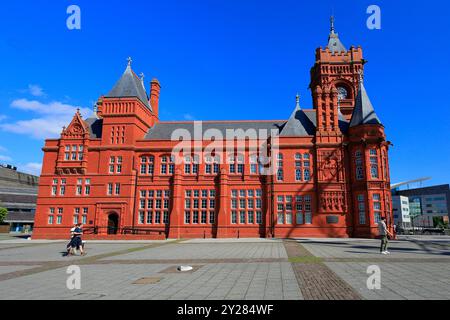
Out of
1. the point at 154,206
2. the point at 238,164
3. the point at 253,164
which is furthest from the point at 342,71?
the point at 154,206

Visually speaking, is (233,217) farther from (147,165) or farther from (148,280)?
(148,280)

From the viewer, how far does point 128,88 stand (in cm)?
4031

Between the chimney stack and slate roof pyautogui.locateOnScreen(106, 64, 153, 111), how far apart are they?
2.69m

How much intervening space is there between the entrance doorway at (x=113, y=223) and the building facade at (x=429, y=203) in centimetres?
11827

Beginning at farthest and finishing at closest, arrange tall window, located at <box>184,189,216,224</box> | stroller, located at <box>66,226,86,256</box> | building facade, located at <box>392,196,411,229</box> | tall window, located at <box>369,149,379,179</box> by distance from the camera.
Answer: building facade, located at <box>392,196,411,229</box>
tall window, located at <box>184,189,216,224</box>
tall window, located at <box>369,149,379,179</box>
stroller, located at <box>66,226,86,256</box>

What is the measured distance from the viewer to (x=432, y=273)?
10969mm

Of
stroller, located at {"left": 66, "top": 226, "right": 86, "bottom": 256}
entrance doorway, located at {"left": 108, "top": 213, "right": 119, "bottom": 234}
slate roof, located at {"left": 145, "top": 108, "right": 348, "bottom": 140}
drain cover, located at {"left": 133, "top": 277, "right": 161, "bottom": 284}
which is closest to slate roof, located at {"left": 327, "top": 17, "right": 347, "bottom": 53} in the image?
slate roof, located at {"left": 145, "top": 108, "right": 348, "bottom": 140}

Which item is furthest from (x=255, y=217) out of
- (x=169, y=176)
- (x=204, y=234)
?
(x=169, y=176)

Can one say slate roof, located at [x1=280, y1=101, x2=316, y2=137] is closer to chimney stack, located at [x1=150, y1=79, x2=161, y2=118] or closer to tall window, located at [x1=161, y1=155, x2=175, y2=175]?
tall window, located at [x1=161, y1=155, x2=175, y2=175]

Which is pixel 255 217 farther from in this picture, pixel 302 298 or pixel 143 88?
pixel 302 298

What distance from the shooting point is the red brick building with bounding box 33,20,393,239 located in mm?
34188

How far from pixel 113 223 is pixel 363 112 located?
107 ft

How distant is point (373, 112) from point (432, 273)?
28046 millimetres

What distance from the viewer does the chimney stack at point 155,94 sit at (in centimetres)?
4625
